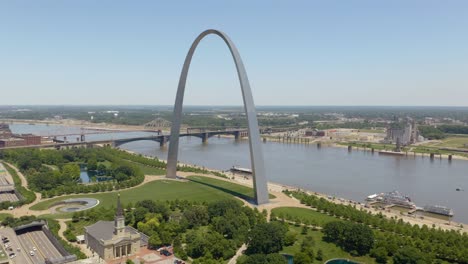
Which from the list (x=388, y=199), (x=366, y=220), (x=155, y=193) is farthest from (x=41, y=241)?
(x=388, y=199)

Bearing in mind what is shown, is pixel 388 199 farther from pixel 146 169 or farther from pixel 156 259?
pixel 146 169

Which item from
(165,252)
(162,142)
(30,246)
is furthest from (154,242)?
(162,142)

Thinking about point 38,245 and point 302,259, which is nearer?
point 302,259

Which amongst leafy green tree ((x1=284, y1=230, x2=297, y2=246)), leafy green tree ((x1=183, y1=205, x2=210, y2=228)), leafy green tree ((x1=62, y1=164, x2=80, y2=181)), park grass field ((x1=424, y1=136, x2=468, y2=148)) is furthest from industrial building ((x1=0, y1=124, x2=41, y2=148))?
park grass field ((x1=424, y1=136, x2=468, y2=148))

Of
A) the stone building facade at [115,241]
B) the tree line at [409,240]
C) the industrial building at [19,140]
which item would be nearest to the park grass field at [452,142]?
the tree line at [409,240]

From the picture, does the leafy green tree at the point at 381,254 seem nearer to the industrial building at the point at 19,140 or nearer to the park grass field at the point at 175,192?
the park grass field at the point at 175,192

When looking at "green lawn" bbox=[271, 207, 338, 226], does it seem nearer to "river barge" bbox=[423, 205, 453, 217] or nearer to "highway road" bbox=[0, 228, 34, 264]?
"river barge" bbox=[423, 205, 453, 217]

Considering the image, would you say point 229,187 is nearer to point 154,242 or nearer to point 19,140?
point 154,242
